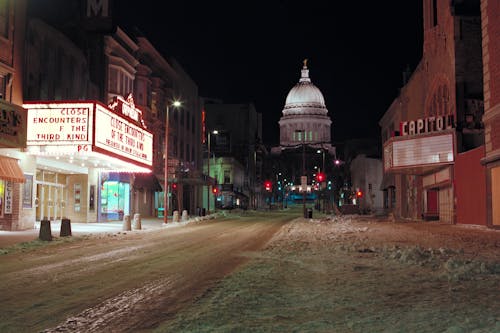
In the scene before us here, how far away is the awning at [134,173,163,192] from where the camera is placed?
1726 inches

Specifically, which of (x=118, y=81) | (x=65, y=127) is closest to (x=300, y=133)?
(x=118, y=81)

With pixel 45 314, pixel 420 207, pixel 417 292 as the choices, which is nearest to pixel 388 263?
pixel 417 292

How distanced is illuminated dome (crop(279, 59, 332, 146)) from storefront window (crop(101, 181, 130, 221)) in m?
105

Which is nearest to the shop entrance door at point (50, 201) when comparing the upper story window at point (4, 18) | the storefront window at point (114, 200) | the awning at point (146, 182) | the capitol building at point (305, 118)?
the storefront window at point (114, 200)

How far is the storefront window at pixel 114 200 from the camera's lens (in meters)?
39.6

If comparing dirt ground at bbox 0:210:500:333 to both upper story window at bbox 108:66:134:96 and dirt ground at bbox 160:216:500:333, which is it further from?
upper story window at bbox 108:66:134:96

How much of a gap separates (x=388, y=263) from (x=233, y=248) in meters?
6.33

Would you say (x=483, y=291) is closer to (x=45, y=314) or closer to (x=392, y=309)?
(x=392, y=309)


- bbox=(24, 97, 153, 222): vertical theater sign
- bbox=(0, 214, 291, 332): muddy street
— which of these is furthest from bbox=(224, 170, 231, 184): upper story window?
bbox=(0, 214, 291, 332): muddy street

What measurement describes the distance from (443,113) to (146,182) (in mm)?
23967

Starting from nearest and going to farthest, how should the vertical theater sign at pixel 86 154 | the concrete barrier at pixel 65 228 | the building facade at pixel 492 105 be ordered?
the concrete barrier at pixel 65 228 < the vertical theater sign at pixel 86 154 < the building facade at pixel 492 105

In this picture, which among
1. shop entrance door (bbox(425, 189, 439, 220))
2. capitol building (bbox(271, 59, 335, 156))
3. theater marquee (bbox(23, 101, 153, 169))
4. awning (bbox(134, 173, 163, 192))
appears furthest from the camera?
capitol building (bbox(271, 59, 335, 156))

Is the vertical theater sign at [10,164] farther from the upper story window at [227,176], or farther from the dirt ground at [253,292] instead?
the upper story window at [227,176]

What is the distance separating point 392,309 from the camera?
24.4 ft
